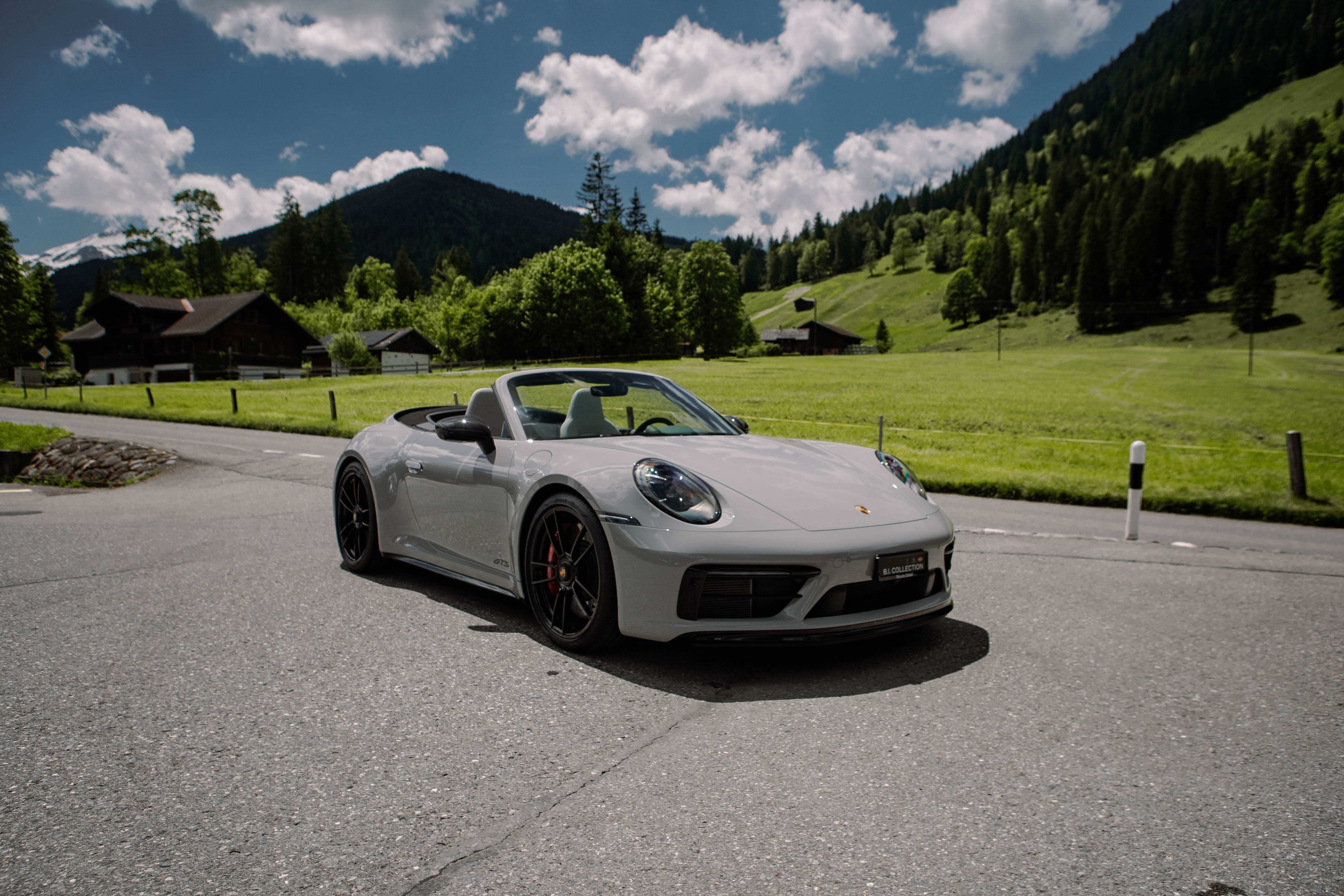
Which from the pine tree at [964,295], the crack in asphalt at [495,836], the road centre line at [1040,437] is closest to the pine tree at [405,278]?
the pine tree at [964,295]

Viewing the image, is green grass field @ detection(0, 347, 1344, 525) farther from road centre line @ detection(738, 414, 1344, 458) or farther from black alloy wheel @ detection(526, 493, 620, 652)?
black alloy wheel @ detection(526, 493, 620, 652)

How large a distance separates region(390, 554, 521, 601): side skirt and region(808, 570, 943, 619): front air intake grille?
5.35ft

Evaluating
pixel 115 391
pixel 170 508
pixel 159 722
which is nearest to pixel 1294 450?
pixel 159 722

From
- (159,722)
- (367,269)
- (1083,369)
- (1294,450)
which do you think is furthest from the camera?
(367,269)

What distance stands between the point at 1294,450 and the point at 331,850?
11207mm

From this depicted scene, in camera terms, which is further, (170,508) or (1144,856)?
(170,508)

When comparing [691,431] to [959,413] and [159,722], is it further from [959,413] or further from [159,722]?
[959,413]

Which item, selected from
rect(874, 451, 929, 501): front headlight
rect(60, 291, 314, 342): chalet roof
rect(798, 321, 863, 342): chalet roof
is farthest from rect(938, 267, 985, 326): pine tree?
rect(874, 451, 929, 501): front headlight

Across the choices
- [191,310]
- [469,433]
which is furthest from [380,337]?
[469,433]

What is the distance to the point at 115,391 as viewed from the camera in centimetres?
3712

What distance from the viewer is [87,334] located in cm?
6581

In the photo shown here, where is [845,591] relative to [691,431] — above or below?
below

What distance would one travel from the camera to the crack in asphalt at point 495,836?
76.6 inches

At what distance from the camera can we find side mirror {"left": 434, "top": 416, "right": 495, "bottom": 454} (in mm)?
4207
